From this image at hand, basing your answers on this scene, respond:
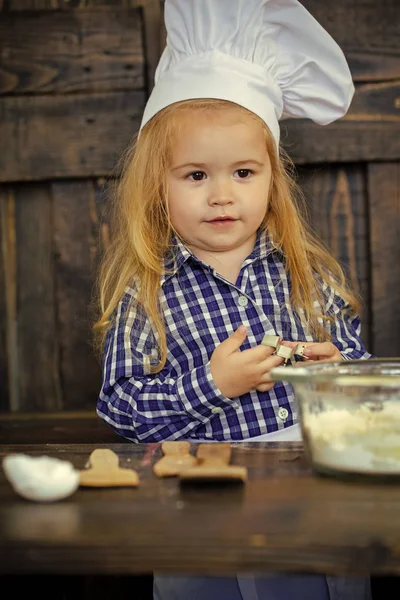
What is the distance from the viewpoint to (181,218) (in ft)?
6.33

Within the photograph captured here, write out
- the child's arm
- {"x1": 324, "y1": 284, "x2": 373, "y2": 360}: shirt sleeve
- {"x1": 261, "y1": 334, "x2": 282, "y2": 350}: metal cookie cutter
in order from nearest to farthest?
{"x1": 261, "y1": 334, "x2": 282, "y2": 350}: metal cookie cutter, the child's arm, {"x1": 324, "y1": 284, "x2": 373, "y2": 360}: shirt sleeve

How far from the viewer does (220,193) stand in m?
1.87

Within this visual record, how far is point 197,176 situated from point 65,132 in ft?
1.86

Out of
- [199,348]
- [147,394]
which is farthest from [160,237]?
[147,394]

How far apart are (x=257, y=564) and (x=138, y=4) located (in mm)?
1850

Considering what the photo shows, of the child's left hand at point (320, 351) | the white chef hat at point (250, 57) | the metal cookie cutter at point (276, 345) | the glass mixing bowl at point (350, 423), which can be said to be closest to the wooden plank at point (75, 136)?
the white chef hat at point (250, 57)

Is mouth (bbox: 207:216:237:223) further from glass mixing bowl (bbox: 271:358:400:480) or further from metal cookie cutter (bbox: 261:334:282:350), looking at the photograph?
glass mixing bowl (bbox: 271:358:400:480)

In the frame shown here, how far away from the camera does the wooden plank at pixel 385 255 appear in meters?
2.32

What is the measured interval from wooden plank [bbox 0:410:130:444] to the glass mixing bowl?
0.96 metres

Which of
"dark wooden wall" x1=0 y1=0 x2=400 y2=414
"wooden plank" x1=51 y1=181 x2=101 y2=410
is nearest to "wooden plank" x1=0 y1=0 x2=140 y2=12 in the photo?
"dark wooden wall" x1=0 y1=0 x2=400 y2=414

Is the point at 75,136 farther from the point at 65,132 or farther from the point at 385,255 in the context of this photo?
the point at 385,255

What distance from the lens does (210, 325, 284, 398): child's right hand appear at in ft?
5.47

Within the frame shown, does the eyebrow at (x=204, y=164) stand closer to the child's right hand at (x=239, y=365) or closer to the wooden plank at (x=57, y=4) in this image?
the child's right hand at (x=239, y=365)

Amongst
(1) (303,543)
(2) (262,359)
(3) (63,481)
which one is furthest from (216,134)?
(1) (303,543)
